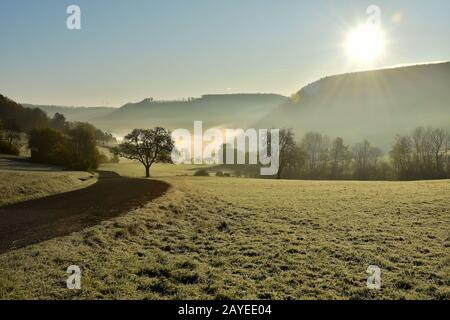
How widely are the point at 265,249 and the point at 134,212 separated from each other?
39.5ft

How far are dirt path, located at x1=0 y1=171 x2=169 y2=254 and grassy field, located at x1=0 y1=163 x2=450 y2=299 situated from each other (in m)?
1.63

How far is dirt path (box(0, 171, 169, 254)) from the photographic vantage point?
740 inches

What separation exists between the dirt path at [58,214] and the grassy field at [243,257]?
5.33 feet

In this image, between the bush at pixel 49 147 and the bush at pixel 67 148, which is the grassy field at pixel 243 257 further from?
the bush at pixel 49 147

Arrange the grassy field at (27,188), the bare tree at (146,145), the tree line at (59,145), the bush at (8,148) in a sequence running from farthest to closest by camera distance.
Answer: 1. the bush at (8,148)
2. the tree line at (59,145)
3. the bare tree at (146,145)
4. the grassy field at (27,188)

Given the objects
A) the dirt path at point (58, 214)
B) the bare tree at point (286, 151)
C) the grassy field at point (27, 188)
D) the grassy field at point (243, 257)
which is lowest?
the grassy field at point (243, 257)

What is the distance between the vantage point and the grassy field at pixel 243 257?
1204 cm

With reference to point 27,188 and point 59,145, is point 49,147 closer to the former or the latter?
point 59,145

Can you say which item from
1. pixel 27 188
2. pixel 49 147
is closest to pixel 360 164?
pixel 49 147

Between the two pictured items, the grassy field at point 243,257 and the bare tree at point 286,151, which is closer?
the grassy field at point 243,257

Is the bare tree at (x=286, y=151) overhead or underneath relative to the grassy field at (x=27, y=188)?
overhead

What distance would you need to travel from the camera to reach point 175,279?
1334 cm

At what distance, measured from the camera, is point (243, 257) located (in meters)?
16.0

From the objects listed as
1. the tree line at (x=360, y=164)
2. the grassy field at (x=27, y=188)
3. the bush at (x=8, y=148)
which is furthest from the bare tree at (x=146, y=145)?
the bush at (x=8, y=148)
